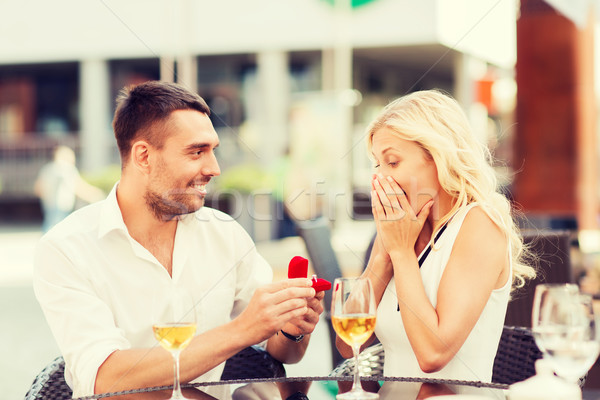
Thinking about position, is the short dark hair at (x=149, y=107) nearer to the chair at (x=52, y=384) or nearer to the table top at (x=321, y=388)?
the chair at (x=52, y=384)

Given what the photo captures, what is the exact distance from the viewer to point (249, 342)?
1813 millimetres

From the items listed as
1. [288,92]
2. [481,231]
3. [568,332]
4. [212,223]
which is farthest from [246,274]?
[288,92]

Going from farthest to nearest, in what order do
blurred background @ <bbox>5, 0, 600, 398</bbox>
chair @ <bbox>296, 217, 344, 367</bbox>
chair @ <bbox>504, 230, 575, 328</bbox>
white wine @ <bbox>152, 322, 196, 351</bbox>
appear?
blurred background @ <bbox>5, 0, 600, 398</bbox>, chair @ <bbox>296, 217, 344, 367</bbox>, chair @ <bbox>504, 230, 575, 328</bbox>, white wine @ <bbox>152, 322, 196, 351</bbox>

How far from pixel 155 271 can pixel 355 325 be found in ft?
2.52

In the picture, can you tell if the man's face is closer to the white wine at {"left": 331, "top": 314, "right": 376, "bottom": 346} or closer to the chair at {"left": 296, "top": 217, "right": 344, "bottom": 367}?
the white wine at {"left": 331, "top": 314, "right": 376, "bottom": 346}

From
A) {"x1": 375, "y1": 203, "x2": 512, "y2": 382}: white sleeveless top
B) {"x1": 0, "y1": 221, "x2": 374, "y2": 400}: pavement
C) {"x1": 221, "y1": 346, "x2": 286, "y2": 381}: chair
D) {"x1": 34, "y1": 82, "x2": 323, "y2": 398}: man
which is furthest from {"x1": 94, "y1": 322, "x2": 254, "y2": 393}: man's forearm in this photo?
{"x1": 375, "y1": 203, "x2": 512, "y2": 382}: white sleeveless top

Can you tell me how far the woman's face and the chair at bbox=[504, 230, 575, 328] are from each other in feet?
2.84

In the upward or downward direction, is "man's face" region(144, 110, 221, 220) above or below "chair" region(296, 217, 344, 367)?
above

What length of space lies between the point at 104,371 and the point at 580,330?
1142mm

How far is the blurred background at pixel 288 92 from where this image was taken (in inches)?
260

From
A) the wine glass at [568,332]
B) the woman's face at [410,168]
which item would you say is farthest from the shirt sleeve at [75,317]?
the wine glass at [568,332]

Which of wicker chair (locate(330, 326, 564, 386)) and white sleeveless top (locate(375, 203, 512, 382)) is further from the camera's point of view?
wicker chair (locate(330, 326, 564, 386))

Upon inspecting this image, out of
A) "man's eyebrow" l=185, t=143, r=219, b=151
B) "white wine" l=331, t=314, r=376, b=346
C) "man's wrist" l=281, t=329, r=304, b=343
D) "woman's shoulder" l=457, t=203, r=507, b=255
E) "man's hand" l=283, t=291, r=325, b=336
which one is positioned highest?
"man's eyebrow" l=185, t=143, r=219, b=151

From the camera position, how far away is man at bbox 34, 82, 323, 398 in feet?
5.92
